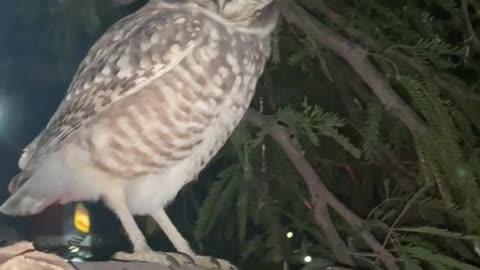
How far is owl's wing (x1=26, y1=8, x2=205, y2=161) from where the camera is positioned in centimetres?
83

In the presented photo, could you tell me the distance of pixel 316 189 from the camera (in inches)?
40.3

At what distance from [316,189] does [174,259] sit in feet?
0.83

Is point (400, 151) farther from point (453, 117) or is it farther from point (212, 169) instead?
point (212, 169)

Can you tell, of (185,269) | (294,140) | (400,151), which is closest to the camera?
(185,269)

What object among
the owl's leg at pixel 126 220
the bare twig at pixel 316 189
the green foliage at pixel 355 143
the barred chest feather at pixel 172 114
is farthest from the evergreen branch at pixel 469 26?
the owl's leg at pixel 126 220

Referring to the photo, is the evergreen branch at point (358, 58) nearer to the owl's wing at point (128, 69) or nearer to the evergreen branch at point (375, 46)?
the evergreen branch at point (375, 46)

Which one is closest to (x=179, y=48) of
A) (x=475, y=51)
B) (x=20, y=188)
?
(x=20, y=188)

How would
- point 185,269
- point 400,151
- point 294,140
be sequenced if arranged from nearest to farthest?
point 185,269 < point 294,140 < point 400,151

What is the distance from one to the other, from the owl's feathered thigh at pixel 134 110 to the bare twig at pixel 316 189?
0.14 metres

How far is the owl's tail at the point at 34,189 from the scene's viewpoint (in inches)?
32.4

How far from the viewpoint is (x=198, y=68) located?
84 cm

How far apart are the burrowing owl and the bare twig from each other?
0.14 metres

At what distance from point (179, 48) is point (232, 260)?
0.98 ft

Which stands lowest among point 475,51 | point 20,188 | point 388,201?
point 388,201
